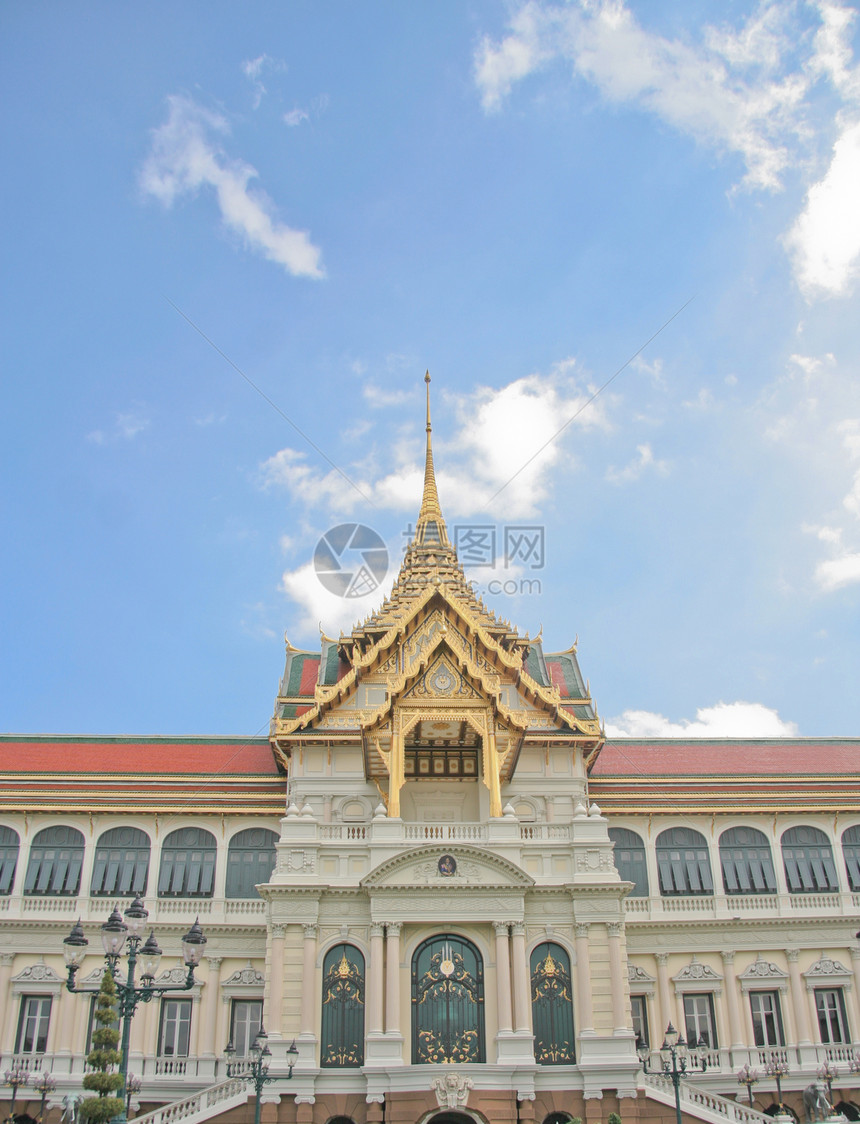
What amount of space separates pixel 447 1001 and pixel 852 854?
55.8 feet

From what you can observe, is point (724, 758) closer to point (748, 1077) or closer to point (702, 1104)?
point (748, 1077)

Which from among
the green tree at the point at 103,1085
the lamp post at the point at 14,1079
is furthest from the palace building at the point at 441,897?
the green tree at the point at 103,1085

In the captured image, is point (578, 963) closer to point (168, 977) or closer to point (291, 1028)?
point (291, 1028)

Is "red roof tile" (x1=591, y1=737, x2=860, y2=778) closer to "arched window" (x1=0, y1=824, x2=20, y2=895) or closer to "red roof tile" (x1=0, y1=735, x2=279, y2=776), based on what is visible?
"red roof tile" (x1=0, y1=735, x2=279, y2=776)

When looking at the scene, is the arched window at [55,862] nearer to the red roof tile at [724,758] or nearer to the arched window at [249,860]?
the arched window at [249,860]

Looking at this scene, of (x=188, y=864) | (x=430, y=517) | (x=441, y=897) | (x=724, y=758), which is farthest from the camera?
(x=430, y=517)

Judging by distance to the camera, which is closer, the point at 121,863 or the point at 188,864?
the point at 121,863

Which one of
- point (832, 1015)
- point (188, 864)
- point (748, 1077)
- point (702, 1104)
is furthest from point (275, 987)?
point (832, 1015)

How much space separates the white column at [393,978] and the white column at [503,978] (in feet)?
8.47

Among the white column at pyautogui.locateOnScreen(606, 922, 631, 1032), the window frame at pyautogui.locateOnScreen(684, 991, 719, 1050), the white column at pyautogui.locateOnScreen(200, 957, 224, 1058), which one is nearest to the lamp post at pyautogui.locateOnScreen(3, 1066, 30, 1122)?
the white column at pyautogui.locateOnScreen(200, 957, 224, 1058)

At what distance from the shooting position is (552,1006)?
26234 millimetres

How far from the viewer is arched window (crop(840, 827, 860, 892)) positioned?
113 ft

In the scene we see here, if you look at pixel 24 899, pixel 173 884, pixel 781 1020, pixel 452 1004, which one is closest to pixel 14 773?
pixel 24 899

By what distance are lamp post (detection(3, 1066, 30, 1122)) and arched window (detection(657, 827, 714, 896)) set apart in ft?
67.2
